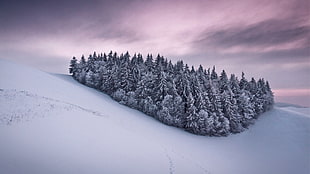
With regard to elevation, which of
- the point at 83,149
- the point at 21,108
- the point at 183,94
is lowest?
the point at 83,149

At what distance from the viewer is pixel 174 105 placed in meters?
39.2

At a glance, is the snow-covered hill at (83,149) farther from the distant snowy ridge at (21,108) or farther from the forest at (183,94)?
the forest at (183,94)

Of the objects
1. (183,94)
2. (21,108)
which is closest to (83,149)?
(21,108)

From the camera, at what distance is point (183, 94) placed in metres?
41.2

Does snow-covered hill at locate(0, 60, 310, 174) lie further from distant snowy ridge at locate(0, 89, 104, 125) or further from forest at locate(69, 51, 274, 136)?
forest at locate(69, 51, 274, 136)

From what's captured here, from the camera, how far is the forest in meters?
38.4

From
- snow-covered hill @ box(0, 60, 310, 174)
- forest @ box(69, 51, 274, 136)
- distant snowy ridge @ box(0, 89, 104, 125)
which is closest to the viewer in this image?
snow-covered hill @ box(0, 60, 310, 174)

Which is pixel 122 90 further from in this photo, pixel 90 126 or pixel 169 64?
pixel 90 126

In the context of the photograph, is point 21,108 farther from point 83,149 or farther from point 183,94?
point 183,94

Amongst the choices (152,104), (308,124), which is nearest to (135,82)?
(152,104)

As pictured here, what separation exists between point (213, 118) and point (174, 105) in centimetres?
880

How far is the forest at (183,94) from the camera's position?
1512 inches

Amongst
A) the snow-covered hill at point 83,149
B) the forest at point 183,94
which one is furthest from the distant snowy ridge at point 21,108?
the forest at point 183,94

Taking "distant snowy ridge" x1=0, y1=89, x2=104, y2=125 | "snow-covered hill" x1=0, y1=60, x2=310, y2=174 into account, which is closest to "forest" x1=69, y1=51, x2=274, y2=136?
"snow-covered hill" x1=0, y1=60, x2=310, y2=174
